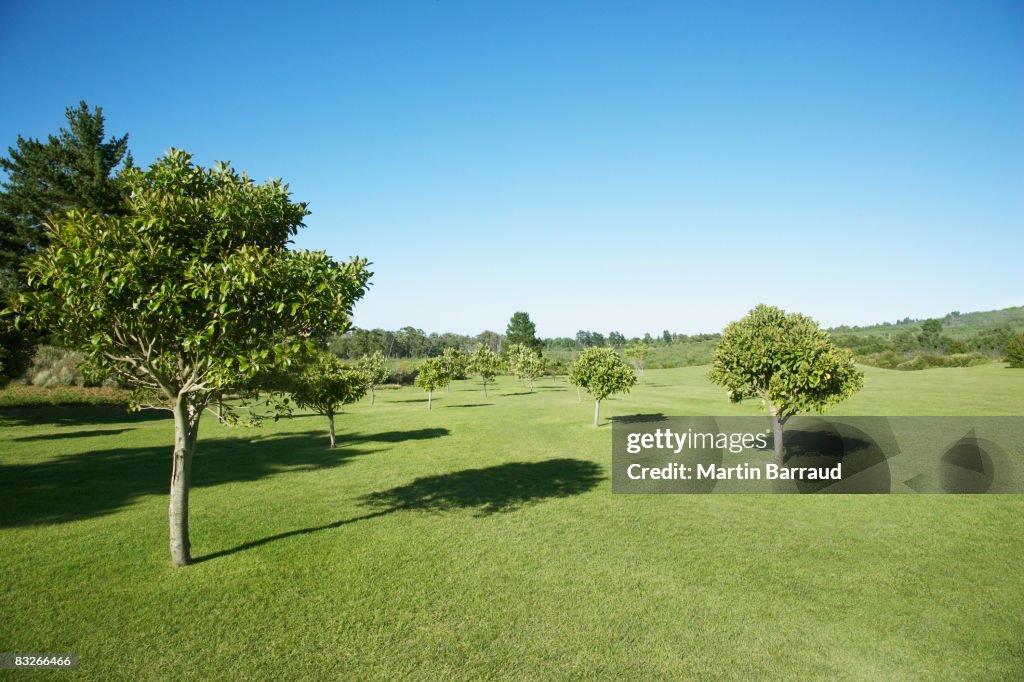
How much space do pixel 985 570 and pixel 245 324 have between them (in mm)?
18885

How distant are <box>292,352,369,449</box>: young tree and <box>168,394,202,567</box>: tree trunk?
1528 cm

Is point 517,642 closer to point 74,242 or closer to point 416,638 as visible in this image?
point 416,638

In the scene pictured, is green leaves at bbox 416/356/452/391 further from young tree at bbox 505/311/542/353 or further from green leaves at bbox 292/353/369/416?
young tree at bbox 505/311/542/353

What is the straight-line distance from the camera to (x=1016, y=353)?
70.9 meters

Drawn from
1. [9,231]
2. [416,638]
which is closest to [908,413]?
[416,638]

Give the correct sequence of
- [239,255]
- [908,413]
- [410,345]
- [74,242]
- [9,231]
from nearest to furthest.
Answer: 1. [74,242]
2. [239,255]
3. [908,413]
4. [9,231]
5. [410,345]

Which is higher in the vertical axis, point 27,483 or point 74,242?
point 74,242

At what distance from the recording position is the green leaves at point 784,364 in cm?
1992

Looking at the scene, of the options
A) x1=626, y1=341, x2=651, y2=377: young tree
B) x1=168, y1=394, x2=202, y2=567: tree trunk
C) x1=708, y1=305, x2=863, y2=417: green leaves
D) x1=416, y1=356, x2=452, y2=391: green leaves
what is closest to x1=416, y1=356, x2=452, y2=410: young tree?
x1=416, y1=356, x2=452, y2=391: green leaves

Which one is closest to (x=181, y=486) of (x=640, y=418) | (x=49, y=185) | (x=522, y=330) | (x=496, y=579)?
(x=496, y=579)

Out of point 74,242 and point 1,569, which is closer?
point 74,242

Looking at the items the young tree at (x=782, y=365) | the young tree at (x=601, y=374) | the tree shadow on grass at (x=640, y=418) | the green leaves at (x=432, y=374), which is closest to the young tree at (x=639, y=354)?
the green leaves at (x=432, y=374)

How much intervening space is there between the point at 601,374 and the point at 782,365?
604 inches

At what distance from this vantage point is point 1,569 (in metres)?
11.8
